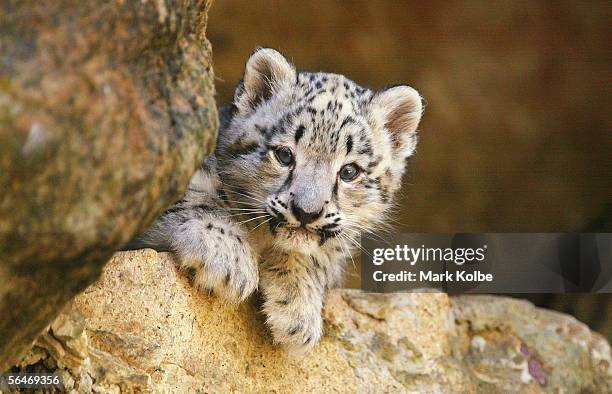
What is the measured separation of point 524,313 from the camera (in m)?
3.87

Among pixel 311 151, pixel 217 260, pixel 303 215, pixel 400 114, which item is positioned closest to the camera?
pixel 217 260

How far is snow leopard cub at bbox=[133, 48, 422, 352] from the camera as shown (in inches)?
114

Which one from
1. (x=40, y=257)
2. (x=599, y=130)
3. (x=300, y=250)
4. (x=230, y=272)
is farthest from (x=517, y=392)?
(x=599, y=130)

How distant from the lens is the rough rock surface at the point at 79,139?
1719 millimetres

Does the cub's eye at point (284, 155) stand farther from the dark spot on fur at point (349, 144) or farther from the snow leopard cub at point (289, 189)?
the dark spot on fur at point (349, 144)

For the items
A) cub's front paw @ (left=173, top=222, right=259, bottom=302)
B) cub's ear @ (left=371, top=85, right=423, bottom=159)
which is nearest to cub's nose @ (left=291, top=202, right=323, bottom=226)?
cub's front paw @ (left=173, top=222, right=259, bottom=302)

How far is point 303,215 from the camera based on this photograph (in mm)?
2902

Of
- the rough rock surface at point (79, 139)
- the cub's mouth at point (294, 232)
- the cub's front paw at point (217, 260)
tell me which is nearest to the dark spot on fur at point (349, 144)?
the cub's mouth at point (294, 232)

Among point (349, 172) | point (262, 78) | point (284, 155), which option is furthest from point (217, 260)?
point (262, 78)

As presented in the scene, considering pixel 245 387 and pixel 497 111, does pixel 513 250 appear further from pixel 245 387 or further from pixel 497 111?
pixel 497 111

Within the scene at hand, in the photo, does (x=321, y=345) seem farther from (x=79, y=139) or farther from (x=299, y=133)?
(x=79, y=139)

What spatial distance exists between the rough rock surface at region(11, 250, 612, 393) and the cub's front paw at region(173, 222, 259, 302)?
0.06 m

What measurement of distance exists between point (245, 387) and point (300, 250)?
478 millimetres

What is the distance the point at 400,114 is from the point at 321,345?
0.97 metres
